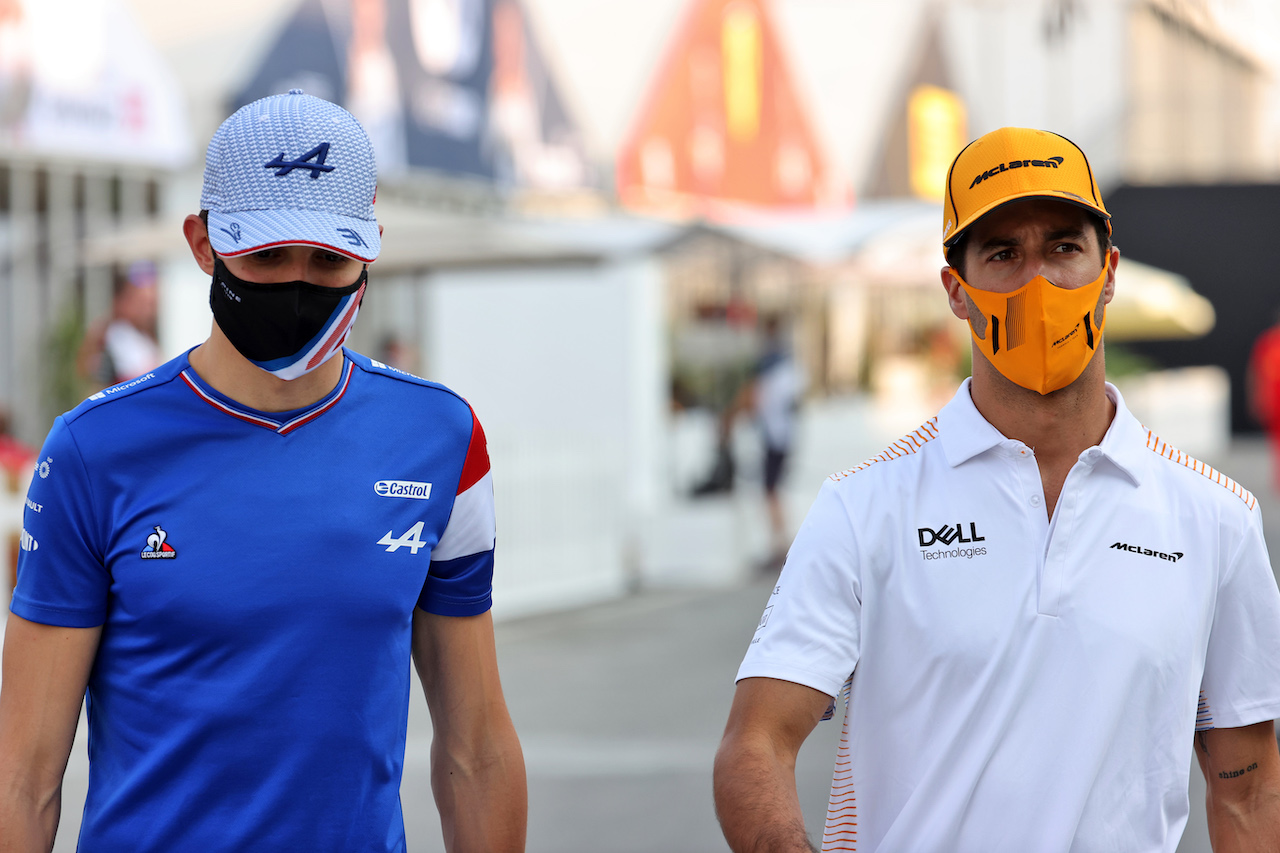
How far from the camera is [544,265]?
458 inches

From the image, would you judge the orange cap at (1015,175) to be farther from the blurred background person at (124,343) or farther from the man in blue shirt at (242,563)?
the blurred background person at (124,343)

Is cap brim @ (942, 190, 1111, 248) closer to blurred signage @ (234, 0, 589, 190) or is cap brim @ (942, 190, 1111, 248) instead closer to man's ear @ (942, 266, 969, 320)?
man's ear @ (942, 266, 969, 320)

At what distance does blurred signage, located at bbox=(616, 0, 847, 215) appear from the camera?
20266 millimetres

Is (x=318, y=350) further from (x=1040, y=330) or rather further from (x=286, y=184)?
(x=1040, y=330)

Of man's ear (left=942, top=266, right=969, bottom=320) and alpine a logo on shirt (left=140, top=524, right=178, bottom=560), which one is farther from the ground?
man's ear (left=942, top=266, right=969, bottom=320)

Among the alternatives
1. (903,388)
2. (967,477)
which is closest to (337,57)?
(903,388)

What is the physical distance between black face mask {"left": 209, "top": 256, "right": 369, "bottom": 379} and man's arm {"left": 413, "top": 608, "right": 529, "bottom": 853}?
1.50 feet

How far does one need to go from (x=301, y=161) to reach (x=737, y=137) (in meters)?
20.0

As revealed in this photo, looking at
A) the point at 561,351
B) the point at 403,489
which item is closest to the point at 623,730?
the point at 403,489

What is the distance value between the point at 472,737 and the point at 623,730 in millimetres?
5021

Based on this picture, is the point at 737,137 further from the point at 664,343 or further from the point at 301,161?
the point at 301,161

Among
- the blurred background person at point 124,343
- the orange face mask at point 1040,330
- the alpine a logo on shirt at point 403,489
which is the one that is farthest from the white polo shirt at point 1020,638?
the blurred background person at point 124,343

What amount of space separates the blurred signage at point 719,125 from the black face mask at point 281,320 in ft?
57.9

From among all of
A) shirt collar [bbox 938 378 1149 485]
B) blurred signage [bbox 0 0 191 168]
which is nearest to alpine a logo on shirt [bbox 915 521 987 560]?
shirt collar [bbox 938 378 1149 485]
